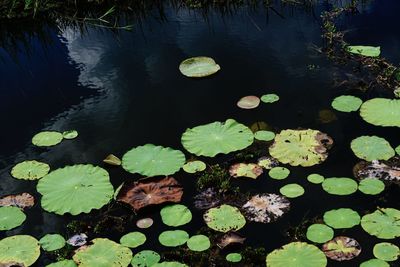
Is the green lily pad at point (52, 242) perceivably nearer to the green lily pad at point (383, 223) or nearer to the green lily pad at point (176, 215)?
the green lily pad at point (176, 215)

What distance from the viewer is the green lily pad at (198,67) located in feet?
15.2

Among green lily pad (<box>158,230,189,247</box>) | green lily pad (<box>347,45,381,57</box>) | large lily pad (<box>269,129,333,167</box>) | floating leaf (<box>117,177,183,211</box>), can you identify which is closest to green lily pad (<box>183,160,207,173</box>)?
floating leaf (<box>117,177,183,211</box>)

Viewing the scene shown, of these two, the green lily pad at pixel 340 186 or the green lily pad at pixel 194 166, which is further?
the green lily pad at pixel 194 166

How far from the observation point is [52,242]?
2936 millimetres

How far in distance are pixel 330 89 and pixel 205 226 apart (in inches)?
78.4

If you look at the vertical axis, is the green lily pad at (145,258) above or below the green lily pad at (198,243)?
above

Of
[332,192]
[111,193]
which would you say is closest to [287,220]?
[332,192]

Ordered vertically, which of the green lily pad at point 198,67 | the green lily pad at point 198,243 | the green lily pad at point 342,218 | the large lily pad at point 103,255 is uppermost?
the green lily pad at point 198,67

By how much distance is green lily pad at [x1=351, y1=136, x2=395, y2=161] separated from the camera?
11.3ft

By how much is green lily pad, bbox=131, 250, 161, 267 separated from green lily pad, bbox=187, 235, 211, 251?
0.19 meters

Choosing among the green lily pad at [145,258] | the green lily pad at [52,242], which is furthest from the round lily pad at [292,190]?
the green lily pad at [52,242]

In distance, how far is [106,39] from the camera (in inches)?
217

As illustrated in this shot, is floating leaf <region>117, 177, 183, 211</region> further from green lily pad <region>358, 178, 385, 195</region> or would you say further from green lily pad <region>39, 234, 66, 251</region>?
green lily pad <region>358, 178, 385, 195</region>

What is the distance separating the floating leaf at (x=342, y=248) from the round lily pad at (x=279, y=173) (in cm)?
63
